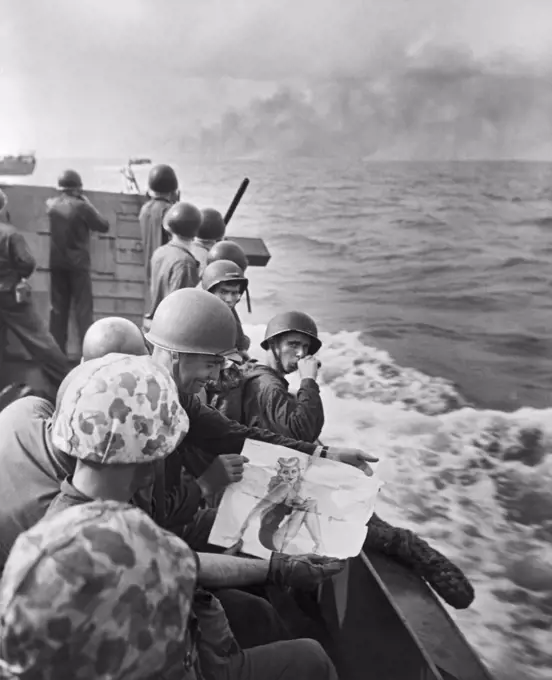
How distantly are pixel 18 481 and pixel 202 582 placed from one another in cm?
31

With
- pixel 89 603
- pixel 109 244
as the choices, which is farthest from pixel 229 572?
pixel 109 244

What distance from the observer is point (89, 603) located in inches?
23.1

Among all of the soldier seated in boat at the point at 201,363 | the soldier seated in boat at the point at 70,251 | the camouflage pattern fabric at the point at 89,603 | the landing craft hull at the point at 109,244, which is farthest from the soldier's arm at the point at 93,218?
the camouflage pattern fabric at the point at 89,603

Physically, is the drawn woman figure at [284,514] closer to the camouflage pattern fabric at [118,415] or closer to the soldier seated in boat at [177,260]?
the camouflage pattern fabric at [118,415]

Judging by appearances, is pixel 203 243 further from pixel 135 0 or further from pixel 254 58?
pixel 135 0

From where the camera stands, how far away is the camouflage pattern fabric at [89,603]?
1.93 ft

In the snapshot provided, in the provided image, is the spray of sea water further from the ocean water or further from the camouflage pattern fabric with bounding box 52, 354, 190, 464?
the camouflage pattern fabric with bounding box 52, 354, 190, 464

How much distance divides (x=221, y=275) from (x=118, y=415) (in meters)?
1.56

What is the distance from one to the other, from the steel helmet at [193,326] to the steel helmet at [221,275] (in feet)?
2.10

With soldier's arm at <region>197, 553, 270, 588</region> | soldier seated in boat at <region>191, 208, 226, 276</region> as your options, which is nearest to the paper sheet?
soldier's arm at <region>197, 553, 270, 588</region>

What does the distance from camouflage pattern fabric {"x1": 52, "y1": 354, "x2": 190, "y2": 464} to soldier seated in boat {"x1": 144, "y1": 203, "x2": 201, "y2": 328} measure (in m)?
1.86

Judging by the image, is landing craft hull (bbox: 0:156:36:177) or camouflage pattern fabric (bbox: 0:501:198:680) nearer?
camouflage pattern fabric (bbox: 0:501:198:680)

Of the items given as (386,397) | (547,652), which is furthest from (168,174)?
(547,652)

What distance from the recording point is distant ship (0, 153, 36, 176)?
457cm
